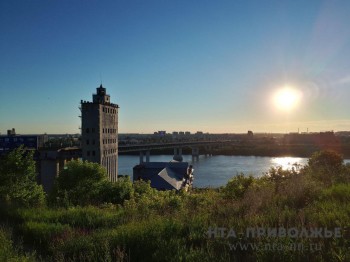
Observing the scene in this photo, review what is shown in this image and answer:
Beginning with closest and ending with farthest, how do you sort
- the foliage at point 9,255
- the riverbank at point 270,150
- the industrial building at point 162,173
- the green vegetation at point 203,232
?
the green vegetation at point 203,232 < the foliage at point 9,255 < the industrial building at point 162,173 < the riverbank at point 270,150

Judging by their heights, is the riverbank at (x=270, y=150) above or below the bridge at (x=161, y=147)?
below

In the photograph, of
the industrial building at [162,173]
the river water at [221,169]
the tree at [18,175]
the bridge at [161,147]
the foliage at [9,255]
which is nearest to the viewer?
the foliage at [9,255]

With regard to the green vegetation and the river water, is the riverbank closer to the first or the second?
the river water

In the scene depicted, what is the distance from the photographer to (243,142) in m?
197

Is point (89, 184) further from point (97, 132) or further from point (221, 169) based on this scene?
point (221, 169)

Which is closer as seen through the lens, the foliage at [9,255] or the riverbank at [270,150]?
the foliage at [9,255]

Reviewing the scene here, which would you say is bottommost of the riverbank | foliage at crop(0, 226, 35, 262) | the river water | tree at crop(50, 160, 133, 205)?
the river water

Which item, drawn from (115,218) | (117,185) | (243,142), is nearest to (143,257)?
(115,218)

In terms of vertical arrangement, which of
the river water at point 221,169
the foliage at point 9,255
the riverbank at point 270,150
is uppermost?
the foliage at point 9,255

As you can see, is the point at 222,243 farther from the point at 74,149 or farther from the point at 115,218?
the point at 74,149

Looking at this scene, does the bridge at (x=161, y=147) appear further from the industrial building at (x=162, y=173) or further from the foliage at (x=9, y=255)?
the foliage at (x=9, y=255)

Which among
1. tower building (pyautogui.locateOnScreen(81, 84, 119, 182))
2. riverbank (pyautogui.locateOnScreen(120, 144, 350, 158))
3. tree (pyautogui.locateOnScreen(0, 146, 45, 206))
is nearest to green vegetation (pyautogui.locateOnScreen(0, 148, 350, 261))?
tree (pyautogui.locateOnScreen(0, 146, 45, 206))

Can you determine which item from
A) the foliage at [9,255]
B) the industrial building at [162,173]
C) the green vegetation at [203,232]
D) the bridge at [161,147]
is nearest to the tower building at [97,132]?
the industrial building at [162,173]

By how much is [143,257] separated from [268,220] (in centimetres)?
274
